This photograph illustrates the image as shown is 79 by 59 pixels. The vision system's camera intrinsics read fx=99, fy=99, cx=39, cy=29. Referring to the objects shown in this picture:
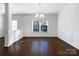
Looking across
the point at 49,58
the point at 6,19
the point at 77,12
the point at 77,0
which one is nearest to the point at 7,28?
the point at 6,19

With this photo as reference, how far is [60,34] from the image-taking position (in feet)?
15.6

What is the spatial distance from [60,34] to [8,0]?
12.5ft

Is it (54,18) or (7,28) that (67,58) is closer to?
(7,28)

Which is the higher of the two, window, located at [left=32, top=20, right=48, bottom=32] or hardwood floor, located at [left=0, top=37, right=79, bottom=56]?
window, located at [left=32, top=20, right=48, bottom=32]

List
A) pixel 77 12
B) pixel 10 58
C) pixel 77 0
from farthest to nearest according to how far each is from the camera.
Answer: pixel 77 12, pixel 10 58, pixel 77 0

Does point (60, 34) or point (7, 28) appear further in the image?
point (60, 34)

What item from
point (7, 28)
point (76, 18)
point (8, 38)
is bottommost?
point (8, 38)

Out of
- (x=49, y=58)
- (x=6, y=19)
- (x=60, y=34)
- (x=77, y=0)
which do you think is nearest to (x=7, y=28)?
(x=6, y=19)

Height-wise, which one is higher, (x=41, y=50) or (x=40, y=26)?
(x=40, y=26)

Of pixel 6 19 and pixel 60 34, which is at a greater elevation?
pixel 6 19

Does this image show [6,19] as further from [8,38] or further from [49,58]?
[49,58]

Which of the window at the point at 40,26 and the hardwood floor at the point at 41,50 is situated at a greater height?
the window at the point at 40,26

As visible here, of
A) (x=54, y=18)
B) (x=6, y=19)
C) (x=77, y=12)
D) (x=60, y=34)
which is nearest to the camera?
(x=77, y=12)

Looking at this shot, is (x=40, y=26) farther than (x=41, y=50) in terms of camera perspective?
No
